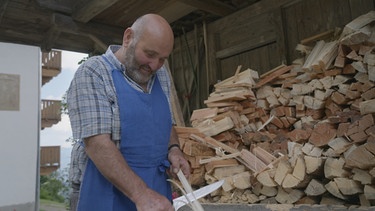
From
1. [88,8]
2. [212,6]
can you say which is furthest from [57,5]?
[212,6]

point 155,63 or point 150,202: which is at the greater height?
point 155,63

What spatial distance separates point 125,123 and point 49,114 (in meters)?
15.0

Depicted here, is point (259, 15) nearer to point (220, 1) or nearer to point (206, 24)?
point (220, 1)

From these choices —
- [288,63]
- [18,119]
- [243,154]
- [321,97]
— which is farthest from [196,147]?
[18,119]

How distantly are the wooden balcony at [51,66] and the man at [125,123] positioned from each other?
44.6 feet

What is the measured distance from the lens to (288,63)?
13.6 feet

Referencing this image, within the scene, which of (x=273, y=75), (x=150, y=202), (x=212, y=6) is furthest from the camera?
(x=212, y=6)

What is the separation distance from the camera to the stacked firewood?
96.3 inches

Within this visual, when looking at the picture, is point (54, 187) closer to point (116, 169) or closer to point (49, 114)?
point (49, 114)

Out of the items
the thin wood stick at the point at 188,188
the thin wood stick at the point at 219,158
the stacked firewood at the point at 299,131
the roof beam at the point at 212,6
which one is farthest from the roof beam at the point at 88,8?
the thin wood stick at the point at 188,188

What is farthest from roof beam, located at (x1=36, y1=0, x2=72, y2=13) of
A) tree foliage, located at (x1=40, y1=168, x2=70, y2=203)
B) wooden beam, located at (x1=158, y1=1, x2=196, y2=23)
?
tree foliage, located at (x1=40, y1=168, x2=70, y2=203)

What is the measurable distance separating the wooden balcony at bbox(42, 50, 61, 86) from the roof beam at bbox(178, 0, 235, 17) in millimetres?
11269

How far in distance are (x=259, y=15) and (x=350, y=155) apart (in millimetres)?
2712

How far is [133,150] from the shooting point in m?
1.49
